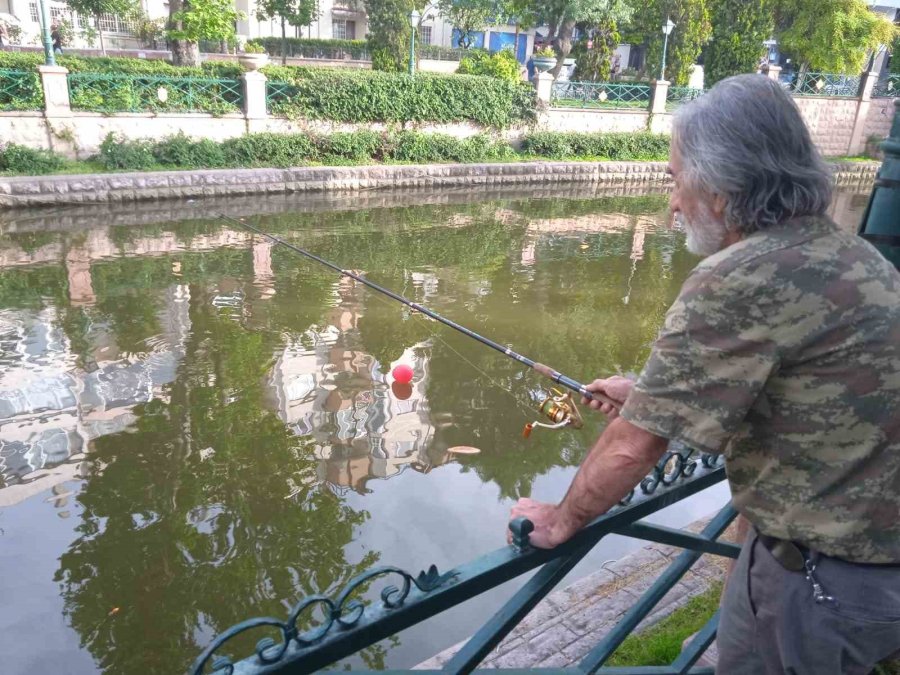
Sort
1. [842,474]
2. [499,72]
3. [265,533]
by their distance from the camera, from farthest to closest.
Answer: [499,72], [265,533], [842,474]

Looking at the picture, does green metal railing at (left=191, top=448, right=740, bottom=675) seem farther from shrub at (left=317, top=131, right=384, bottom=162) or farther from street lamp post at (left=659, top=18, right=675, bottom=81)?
street lamp post at (left=659, top=18, right=675, bottom=81)

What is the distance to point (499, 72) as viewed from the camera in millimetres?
17719

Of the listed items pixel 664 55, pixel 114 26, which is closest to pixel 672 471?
pixel 664 55

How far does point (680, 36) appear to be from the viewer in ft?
67.4

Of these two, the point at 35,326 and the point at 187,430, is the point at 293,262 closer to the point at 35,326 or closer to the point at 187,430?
the point at 35,326

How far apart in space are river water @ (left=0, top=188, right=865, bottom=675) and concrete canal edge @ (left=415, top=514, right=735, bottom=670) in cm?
47

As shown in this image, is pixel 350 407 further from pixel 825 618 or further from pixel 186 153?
pixel 186 153

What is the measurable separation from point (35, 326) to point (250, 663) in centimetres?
637

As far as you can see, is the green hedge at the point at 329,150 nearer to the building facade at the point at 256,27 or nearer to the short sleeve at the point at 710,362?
the building facade at the point at 256,27

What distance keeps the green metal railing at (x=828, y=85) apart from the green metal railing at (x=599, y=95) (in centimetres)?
582

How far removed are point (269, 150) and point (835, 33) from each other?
16.9 metres

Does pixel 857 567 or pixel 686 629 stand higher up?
pixel 857 567

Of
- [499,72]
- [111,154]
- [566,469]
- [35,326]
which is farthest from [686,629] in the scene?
[499,72]

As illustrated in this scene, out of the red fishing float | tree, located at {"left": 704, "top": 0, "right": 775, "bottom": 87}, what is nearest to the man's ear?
the red fishing float
